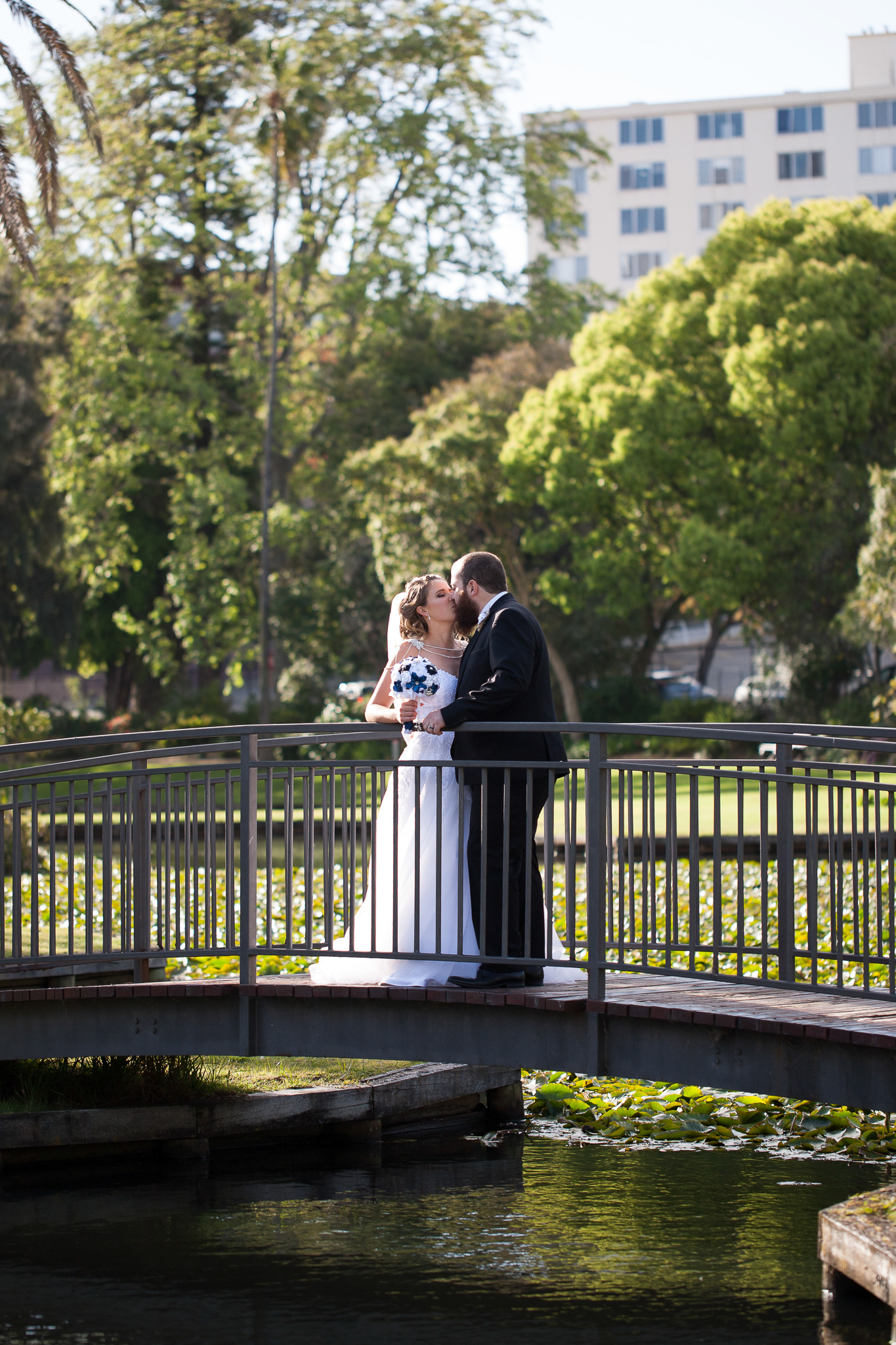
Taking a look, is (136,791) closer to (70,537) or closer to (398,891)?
(398,891)

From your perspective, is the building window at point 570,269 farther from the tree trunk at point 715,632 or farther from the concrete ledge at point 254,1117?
the concrete ledge at point 254,1117

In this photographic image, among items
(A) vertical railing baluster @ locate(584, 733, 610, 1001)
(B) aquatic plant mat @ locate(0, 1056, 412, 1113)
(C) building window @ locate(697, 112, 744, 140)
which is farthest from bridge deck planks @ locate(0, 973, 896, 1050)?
(C) building window @ locate(697, 112, 744, 140)

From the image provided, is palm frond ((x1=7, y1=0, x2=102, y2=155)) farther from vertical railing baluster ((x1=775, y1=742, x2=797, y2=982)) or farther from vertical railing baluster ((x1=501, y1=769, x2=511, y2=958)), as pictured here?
vertical railing baluster ((x1=775, y1=742, x2=797, y2=982))

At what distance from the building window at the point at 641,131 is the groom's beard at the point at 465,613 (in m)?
83.7

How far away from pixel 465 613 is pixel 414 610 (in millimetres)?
240


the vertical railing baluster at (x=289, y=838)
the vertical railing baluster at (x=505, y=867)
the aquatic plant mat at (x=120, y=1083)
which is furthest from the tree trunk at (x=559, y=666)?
the vertical railing baluster at (x=505, y=867)

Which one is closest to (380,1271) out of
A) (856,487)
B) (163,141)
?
(856,487)

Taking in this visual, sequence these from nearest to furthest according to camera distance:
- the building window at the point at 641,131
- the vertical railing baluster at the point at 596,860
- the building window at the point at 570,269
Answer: the vertical railing baluster at the point at 596,860 → the building window at the point at 641,131 → the building window at the point at 570,269

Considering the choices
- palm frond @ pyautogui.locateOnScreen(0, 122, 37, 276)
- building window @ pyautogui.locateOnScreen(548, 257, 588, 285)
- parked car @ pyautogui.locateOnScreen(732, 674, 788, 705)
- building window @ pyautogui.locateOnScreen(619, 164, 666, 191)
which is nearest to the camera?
palm frond @ pyautogui.locateOnScreen(0, 122, 37, 276)

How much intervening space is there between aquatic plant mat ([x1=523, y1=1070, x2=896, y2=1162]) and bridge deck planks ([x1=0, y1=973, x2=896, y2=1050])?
1130mm

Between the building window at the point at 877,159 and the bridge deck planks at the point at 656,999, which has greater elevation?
the building window at the point at 877,159

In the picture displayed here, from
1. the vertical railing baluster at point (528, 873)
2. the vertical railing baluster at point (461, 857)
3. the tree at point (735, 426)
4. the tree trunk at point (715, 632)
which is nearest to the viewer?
the vertical railing baluster at point (528, 873)

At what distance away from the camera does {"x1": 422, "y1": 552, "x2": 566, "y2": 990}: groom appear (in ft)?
22.8

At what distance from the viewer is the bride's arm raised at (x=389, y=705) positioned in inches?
293
